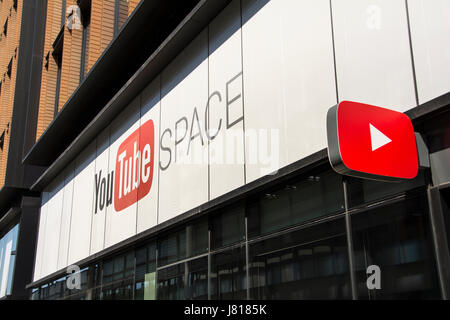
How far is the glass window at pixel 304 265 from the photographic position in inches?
301

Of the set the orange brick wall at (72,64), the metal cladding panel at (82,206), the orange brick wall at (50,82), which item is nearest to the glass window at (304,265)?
the metal cladding panel at (82,206)

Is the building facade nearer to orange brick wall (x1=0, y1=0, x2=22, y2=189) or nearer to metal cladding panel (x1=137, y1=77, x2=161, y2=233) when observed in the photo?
metal cladding panel (x1=137, y1=77, x2=161, y2=233)

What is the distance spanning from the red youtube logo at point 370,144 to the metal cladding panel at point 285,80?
5.67 feet

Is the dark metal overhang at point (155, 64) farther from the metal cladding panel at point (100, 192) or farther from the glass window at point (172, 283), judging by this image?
the glass window at point (172, 283)

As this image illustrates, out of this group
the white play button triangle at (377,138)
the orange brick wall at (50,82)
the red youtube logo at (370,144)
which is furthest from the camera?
the orange brick wall at (50,82)

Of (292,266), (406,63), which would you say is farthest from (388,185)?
(292,266)

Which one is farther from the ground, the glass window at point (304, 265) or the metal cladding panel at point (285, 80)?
the metal cladding panel at point (285, 80)

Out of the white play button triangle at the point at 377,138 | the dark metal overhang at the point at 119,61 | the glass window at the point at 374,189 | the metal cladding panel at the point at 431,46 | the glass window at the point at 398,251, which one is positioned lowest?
the glass window at the point at 398,251

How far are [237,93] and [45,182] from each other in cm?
1651

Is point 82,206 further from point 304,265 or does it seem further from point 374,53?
point 374,53

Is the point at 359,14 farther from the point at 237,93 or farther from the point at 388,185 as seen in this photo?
the point at 237,93

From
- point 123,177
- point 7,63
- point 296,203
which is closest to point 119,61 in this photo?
point 123,177

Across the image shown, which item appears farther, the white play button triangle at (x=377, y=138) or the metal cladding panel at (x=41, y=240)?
the metal cladding panel at (x=41, y=240)

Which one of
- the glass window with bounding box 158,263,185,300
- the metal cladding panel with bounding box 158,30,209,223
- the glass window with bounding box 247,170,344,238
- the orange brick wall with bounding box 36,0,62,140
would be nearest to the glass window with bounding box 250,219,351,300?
the glass window with bounding box 247,170,344,238
